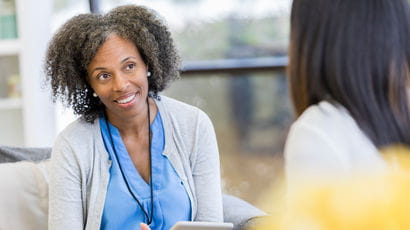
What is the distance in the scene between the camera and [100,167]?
76.3 inches

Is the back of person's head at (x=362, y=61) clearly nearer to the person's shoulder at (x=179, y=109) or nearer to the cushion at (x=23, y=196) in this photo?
the person's shoulder at (x=179, y=109)

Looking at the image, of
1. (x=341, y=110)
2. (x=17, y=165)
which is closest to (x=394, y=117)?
(x=341, y=110)

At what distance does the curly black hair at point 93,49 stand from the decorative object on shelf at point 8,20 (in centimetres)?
155

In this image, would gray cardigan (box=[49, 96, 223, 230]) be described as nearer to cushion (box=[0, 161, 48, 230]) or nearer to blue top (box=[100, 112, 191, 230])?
blue top (box=[100, 112, 191, 230])

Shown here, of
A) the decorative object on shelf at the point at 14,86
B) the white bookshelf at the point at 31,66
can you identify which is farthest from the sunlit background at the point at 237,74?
the decorative object on shelf at the point at 14,86

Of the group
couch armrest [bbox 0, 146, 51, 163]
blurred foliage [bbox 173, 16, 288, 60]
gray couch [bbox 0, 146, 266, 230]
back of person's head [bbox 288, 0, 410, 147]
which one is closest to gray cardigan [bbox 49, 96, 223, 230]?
gray couch [bbox 0, 146, 266, 230]

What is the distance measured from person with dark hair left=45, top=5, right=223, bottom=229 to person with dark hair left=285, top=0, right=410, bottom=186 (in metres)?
0.94

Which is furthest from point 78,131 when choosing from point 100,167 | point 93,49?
point 93,49

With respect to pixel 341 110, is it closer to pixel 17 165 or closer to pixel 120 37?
pixel 120 37

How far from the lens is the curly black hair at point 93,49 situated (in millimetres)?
1928

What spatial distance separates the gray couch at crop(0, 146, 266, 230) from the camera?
2.02m

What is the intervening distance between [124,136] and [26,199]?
0.38m

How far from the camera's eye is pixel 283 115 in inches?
165

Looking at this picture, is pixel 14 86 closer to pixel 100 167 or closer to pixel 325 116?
pixel 100 167
